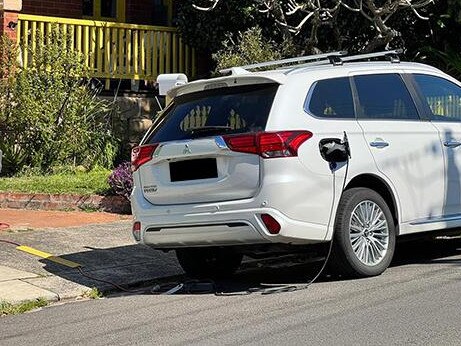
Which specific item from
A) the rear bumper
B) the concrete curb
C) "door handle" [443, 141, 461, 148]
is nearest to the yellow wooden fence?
the concrete curb

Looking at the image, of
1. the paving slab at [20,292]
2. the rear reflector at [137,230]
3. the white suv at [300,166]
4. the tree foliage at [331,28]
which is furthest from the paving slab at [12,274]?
the tree foliage at [331,28]

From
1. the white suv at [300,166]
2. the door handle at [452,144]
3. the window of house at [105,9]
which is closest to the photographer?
the white suv at [300,166]

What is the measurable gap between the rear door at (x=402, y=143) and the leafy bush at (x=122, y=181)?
4692 millimetres

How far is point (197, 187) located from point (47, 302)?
172cm

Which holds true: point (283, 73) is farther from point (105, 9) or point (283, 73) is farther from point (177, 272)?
point (105, 9)

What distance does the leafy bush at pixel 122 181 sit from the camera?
11867 mm

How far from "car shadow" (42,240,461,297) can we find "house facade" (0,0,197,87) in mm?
6023

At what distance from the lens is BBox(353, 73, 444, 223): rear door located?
7.85 meters

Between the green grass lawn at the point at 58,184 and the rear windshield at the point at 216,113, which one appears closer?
the rear windshield at the point at 216,113

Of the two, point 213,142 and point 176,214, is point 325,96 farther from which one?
point 176,214

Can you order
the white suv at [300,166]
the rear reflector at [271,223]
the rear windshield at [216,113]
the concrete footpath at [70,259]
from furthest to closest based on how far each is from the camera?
the concrete footpath at [70,259]
the rear windshield at [216,113]
the white suv at [300,166]
the rear reflector at [271,223]

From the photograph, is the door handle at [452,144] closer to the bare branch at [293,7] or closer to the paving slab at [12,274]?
the paving slab at [12,274]

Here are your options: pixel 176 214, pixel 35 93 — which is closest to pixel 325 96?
pixel 176 214

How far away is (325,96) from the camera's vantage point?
7.71 m
